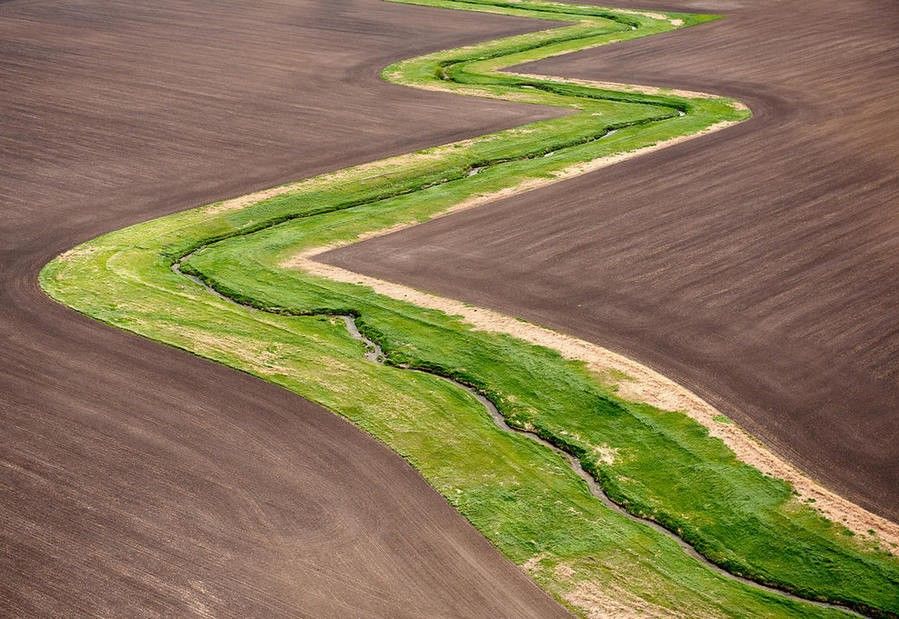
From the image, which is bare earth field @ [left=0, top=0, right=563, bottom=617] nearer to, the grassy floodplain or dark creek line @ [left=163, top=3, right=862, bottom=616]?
the grassy floodplain

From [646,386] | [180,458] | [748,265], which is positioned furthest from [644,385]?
[180,458]

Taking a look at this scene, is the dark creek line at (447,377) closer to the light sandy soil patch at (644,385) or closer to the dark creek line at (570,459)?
the dark creek line at (570,459)

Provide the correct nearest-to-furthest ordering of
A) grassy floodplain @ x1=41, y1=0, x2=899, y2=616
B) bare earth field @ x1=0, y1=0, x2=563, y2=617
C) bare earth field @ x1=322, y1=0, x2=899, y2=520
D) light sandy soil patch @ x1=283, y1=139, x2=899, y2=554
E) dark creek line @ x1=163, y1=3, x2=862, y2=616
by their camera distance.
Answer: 1. bare earth field @ x1=0, y1=0, x2=563, y2=617
2. grassy floodplain @ x1=41, y1=0, x2=899, y2=616
3. dark creek line @ x1=163, y1=3, x2=862, y2=616
4. light sandy soil patch @ x1=283, y1=139, x2=899, y2=554
5. bare earth field @ x1=322, y1=0, x2=899, y2=520

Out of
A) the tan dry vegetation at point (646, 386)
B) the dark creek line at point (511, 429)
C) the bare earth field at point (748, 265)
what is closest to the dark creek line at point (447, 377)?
the dark creek line at point (511, 429)

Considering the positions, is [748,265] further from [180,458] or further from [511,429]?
[180,458]

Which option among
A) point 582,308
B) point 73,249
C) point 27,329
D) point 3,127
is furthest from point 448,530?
point 3,127

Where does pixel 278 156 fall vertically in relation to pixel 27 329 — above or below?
above

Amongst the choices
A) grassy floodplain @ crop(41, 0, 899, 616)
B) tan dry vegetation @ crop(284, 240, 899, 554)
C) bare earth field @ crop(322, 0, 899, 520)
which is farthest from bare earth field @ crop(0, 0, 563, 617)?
bare earth field @ crop(322, 0, 899, 520)

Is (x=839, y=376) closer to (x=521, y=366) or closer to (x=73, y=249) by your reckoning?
(x=521, y=366)
